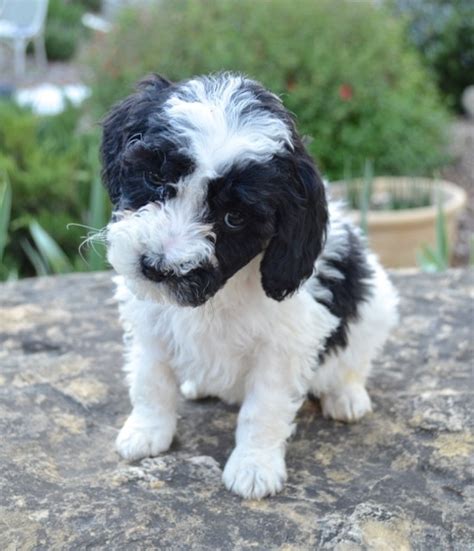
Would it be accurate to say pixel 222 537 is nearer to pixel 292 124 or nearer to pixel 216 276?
pixel 216 276

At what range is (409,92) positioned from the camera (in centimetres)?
947

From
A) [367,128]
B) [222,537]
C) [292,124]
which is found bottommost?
[222,537]

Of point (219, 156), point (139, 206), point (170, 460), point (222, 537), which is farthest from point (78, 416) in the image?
point (219, 156)

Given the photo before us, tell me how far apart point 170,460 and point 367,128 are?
633cm

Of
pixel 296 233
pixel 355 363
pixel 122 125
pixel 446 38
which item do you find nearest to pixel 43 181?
pixel 355 363

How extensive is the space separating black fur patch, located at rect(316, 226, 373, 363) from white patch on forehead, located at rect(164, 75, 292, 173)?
2.61 feet

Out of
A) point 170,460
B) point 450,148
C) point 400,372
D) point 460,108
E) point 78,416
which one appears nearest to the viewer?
point 170,460

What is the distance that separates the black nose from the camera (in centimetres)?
243

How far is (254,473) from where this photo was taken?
9.87 ft

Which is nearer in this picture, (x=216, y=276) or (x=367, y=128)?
(x=216, y=276)

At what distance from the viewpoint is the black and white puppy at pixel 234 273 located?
249 centimetres

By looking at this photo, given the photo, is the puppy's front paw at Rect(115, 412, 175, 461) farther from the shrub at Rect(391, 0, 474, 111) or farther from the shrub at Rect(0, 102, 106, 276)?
Answer: the shrub at Rect(391, 0, 474, 111)

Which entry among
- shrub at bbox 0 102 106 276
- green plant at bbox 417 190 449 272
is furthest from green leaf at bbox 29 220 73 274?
green plant at bbox 417 190 449 272

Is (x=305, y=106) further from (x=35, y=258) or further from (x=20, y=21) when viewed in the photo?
(x=20, y=21)
